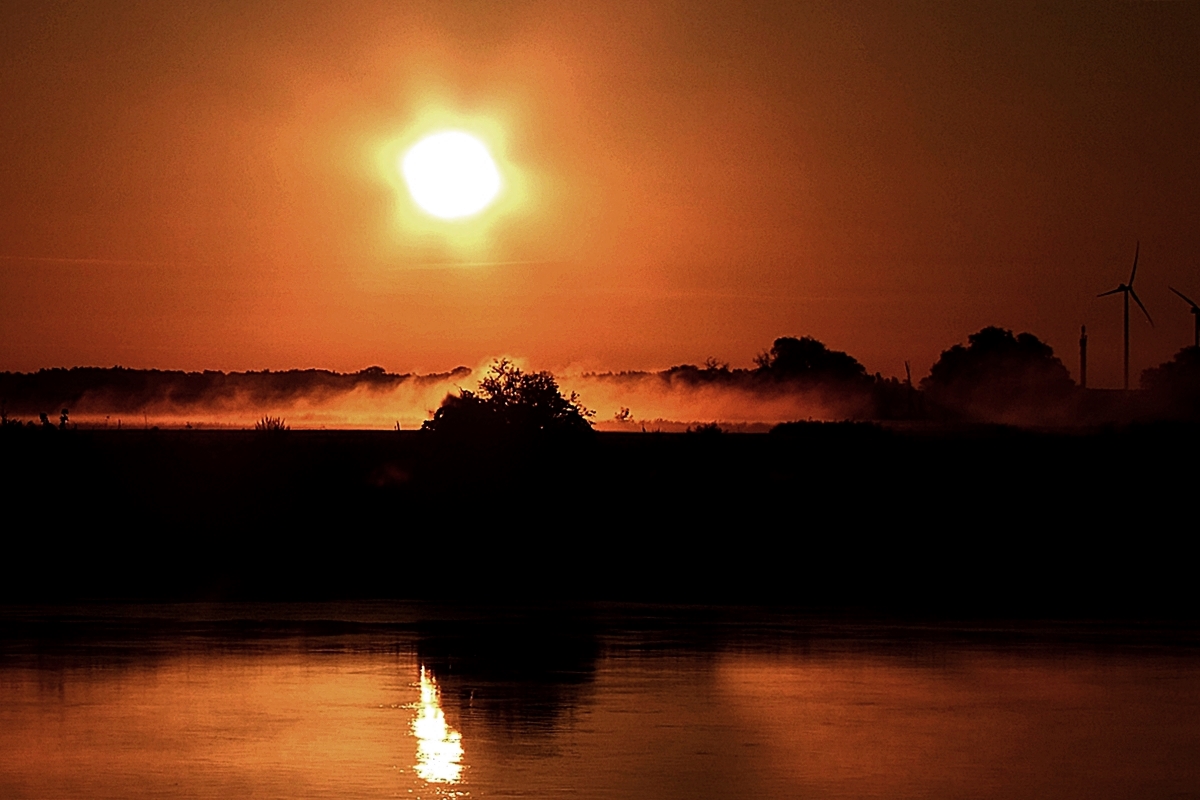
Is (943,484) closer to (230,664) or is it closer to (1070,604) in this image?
(1070,604)

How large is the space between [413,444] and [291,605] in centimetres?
2841

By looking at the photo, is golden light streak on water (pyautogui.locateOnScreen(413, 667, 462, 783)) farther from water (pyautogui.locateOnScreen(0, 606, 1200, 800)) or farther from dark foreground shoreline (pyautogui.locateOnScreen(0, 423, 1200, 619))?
dark foreground shoreline (pyautogui.locateOnScreen(0, 423, 1200, 619))

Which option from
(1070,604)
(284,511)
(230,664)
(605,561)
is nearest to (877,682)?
(230,664)

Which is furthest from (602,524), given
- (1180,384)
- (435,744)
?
(1180,384)

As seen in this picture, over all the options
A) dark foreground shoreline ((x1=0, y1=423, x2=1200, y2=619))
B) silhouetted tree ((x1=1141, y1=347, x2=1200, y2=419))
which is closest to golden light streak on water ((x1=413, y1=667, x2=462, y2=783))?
dark foreground shoreline ((x1=0, y1=423, x2=1200, y2=619))

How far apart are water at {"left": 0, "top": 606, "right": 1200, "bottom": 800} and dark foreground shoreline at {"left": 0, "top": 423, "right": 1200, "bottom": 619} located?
30.0 ft

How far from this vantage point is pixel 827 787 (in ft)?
68.2

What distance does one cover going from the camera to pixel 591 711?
25.7 metres

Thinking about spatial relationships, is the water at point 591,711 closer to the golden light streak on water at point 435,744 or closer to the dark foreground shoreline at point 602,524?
the golden light streak on water at point 435,744

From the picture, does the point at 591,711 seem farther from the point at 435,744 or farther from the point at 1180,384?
the point at 1180,384

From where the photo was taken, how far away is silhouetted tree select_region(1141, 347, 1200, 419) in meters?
136

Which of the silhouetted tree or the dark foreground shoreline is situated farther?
the silhouetted tree

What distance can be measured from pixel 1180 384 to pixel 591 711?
456ft

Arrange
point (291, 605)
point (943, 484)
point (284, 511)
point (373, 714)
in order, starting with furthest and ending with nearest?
1. point (943, 484)
2. point (284, 511)
3. point (291, 605)
4. point (373, 714)
